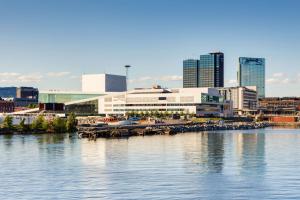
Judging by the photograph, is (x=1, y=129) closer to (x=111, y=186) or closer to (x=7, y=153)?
(x=7, y=153)

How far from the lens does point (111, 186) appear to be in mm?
42812

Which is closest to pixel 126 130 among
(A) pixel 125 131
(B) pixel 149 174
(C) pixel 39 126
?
(A) pixel 125 131

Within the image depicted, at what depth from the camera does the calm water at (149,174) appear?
4003 cm

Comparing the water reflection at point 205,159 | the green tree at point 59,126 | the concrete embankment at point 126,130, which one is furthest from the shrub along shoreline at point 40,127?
the water reflection at point 205,159

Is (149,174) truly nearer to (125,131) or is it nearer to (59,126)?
(125,131)

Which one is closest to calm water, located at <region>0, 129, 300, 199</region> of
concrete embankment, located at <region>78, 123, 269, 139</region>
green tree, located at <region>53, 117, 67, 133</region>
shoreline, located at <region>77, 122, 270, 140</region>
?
shoreline, located at <region>77, 122, 270, 140</region>

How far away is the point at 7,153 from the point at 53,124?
56700mm

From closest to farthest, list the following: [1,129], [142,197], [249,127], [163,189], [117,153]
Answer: [142,197] → [163,189] → [117,153] → [1,129] → [249,127]

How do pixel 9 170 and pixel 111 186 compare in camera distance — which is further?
pixel 9 170

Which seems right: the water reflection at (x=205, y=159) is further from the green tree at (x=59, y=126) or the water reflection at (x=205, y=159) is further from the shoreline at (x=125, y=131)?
the green tree at (x=59, y=126)

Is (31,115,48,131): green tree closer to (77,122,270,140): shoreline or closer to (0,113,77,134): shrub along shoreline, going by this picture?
(0,113,77,134): shrub along shoreline

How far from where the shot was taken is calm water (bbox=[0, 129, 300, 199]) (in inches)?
1576

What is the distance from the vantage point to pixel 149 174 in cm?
4866

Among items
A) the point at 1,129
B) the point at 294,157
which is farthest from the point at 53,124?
the point at 294,157
